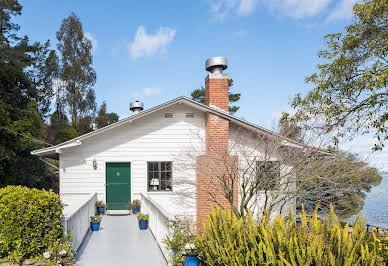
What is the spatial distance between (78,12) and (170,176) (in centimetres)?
3053

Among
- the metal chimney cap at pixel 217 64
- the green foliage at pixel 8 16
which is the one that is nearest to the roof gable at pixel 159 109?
the metal chimney cap at pixel 217 64

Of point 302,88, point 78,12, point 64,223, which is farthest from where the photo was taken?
point 78,12

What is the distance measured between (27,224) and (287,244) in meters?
4.12

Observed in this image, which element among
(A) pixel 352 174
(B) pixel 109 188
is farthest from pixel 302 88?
(B) pixel 109 188

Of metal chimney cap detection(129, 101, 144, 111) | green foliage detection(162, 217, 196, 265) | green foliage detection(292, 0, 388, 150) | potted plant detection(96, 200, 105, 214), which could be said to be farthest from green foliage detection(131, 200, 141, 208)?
metal chimney cap detection(129, 101, 144, 111)

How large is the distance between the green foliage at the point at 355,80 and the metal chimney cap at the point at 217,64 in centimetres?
339

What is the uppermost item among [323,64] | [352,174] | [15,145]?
[323,64]

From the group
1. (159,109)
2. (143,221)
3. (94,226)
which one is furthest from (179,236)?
(159,109)

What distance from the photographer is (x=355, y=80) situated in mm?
9469

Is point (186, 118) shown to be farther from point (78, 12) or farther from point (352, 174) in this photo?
point (78, 12)

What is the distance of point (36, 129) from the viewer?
58.7 ft

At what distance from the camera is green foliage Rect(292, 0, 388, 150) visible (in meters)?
8.85

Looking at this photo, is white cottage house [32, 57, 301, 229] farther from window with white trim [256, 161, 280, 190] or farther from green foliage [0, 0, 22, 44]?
green foliage [0, 0, 22, 44]

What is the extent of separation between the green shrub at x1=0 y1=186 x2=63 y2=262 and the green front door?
7.56 metres
